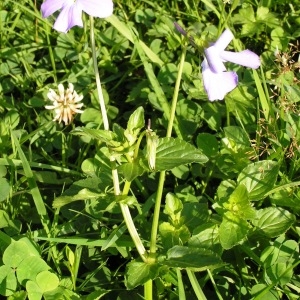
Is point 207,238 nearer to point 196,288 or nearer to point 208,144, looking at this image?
point 196,288

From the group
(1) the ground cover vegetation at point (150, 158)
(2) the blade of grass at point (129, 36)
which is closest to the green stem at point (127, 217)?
(1) the ground cover vegetation at point (150, 158)

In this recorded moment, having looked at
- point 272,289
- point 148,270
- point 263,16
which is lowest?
point 272,289

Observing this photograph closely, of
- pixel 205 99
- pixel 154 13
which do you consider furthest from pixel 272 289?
pixel 154 13

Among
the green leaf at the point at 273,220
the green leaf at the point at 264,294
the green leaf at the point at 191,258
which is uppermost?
the green leaf at the point at 191,258

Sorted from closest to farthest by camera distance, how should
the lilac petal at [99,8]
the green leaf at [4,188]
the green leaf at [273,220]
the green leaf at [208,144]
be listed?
1. the lilac petal at [99,8]
2. the green leaf at [273,220]
3. the green leaf at [4,188]
4. the green leaf at [208,144]

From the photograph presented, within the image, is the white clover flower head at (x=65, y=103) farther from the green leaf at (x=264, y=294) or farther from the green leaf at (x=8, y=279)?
the green leaf at (x=264, y=294)

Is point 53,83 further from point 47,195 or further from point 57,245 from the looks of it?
point 57,245

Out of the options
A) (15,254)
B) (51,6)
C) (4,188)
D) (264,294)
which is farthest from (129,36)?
(264,294)

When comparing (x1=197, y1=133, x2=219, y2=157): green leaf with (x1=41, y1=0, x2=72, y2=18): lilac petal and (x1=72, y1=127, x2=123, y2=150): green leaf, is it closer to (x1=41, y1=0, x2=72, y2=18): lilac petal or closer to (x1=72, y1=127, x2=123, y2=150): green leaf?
(x1=72, y1=127, x2=123, y2=150): green leaf
